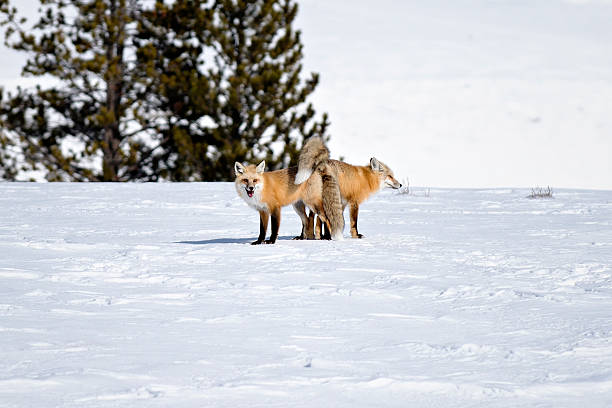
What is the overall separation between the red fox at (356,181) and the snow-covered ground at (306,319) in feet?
1.48

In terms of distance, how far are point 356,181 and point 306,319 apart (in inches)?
194

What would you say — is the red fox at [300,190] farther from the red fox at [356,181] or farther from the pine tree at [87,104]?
the pine tree at [87,104]

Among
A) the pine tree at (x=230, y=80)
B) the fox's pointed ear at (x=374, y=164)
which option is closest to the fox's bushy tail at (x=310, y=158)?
the fox's pointed ear at (x=374, y=164)

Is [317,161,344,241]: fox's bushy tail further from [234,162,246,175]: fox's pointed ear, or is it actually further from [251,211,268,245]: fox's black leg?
[234,162,246,175]: fox's pointed ear

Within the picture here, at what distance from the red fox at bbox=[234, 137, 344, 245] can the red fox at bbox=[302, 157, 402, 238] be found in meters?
0.16

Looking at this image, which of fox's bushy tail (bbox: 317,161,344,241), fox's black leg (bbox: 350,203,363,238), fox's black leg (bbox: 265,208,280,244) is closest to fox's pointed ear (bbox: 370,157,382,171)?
fox's black leg (bbox: 350,203,363,238)

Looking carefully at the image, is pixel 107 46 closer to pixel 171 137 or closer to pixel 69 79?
pixel 69 79

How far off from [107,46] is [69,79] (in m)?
1.87

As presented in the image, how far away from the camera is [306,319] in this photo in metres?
4.97

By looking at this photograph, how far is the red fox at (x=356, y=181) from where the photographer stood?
952cm

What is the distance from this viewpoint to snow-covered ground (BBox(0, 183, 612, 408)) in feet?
11.7

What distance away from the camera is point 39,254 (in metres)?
7.83

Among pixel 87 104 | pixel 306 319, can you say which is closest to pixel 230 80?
pixel 87 104

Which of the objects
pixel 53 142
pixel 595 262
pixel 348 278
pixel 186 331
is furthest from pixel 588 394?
pixel 53 142
